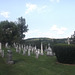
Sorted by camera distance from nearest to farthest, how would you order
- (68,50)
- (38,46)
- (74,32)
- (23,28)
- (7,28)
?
(68,50) → (74,32) → (38,46) → (7,28) → (23,28)

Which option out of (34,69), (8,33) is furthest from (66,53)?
(8,33)

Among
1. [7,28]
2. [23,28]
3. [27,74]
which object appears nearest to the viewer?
[27,74]

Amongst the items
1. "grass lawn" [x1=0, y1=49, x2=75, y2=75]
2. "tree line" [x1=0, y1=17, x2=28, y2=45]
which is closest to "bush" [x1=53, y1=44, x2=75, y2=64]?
"grass lawn" [x1=0, y1=49, x2=75, y2=75]

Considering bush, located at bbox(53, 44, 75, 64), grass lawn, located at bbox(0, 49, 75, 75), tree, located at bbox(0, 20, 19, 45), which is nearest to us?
grass lawn, located at bbox(0, 49, 75, 75)

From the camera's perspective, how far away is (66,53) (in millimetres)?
15719

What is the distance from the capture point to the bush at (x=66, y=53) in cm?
1563

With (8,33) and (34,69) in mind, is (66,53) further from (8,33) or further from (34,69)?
(8,33)

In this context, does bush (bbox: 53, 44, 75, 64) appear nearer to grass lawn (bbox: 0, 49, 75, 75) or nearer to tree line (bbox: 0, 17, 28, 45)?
grass lawn (bbox: 0, 49, 75, 75)

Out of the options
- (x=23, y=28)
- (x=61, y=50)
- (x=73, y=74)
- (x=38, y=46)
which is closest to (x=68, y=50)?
(x=61, y=50)

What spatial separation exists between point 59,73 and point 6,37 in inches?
1433

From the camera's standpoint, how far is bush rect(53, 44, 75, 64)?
615 inches

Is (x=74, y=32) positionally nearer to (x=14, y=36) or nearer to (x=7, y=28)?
(x=14, y=36)

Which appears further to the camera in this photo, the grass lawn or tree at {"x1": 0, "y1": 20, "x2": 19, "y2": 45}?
tree at {"x1": 0, "y1": 20, "x2": 19, "y2": 45}

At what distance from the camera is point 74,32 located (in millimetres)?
34531
